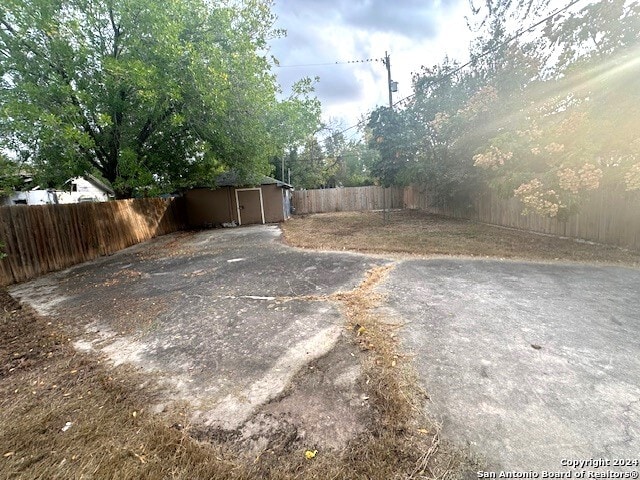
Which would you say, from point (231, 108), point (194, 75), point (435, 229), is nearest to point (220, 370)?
point (194, 75)

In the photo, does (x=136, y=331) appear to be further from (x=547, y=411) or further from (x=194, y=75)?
(x=194, y=75)

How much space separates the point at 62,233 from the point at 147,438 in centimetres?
720

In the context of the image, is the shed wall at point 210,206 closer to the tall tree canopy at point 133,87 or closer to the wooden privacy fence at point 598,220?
the tall tree canopy at point 133,87

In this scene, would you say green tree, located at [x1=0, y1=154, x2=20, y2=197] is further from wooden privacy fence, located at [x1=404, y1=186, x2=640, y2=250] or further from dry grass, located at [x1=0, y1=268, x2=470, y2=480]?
wooden privacy fence, located at [x1=404, y1=186, x2=640, y2=250]

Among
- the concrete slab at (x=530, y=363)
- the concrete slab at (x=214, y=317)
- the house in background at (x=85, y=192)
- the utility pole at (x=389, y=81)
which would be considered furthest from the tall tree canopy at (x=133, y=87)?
the house in background at (x=85, y=192)

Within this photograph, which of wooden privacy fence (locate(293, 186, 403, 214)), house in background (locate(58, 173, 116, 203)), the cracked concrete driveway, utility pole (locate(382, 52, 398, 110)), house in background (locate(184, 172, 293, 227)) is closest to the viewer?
the cracked concrete driveway

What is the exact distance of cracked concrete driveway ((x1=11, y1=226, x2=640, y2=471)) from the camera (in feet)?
5.67

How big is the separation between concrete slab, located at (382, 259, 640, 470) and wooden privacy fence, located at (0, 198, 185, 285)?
277 inches

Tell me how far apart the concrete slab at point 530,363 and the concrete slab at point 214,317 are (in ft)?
2.33

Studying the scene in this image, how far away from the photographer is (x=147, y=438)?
168 cm

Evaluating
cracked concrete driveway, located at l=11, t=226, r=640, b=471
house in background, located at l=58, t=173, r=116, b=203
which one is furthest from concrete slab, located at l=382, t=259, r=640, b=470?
house in background, located at l=58, t=173, r=116, b=203

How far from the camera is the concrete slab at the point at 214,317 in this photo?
2.22 metres

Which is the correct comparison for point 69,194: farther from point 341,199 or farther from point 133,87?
point 341,199

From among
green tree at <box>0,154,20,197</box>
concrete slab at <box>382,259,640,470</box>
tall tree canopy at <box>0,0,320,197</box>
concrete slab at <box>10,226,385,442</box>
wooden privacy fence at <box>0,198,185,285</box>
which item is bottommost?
concrete slab at <box>382,259,640,470</box>
